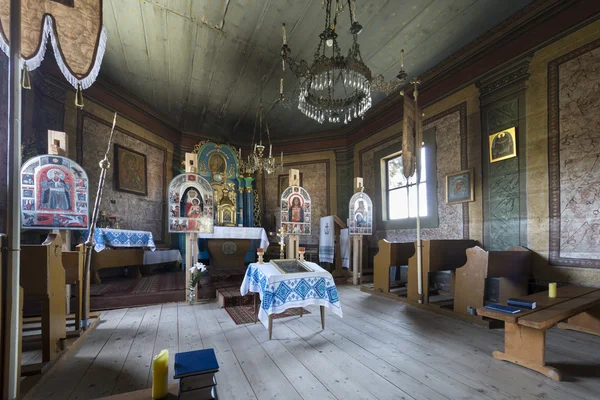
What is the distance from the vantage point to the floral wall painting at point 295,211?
5.19 m

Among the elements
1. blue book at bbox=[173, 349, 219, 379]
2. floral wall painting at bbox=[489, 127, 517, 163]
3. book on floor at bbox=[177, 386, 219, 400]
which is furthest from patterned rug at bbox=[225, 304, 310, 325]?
floral wall painting at bbox=[489, 127, 517, 163]

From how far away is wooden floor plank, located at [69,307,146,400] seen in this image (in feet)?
6.47

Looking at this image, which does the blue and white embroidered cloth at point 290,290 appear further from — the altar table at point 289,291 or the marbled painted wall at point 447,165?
the marbled painted wall at point 447,165

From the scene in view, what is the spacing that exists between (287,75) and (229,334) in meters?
4.77

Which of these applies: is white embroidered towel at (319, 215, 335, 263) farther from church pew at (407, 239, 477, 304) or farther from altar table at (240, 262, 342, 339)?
altar table at (240, 262, 342, 339)

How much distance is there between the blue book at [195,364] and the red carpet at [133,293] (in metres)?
3.89

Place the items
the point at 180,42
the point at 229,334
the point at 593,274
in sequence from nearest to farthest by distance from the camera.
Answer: the point at 229,334 < the point at 593,274 < the point at 180,42

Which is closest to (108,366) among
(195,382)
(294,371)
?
(294,371)

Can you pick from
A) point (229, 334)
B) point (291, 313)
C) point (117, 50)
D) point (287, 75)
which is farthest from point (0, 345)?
point (287, 75)

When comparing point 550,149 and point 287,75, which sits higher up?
point 287,75

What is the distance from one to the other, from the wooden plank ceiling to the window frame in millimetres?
1617

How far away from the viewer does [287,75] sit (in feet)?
18.3

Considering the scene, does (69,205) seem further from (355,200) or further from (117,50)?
(355,200)

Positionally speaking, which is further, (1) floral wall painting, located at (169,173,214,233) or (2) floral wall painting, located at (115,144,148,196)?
(2) floral wall painting, located at (115,144,148,196)
